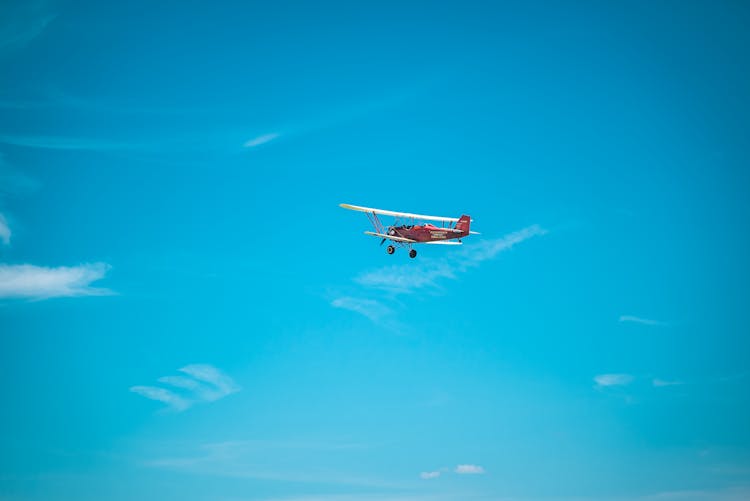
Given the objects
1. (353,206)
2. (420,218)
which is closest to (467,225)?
(420,218)

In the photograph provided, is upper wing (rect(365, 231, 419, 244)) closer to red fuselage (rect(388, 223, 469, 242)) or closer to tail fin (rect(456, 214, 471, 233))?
red fuselage (rect(388, 223, 469, 242))

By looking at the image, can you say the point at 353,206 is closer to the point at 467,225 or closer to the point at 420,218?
the point at 420,218

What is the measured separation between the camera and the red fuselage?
323 feet

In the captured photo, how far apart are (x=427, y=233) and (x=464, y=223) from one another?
5990 millimetres

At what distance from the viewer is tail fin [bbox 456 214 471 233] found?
98594 mm

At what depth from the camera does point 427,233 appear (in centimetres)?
9969

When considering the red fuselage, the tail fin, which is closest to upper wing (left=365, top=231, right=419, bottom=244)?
the red fuselage

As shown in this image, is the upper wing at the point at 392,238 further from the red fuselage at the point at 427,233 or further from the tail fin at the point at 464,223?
the tail fin at the point at 464,223

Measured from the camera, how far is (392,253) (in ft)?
337

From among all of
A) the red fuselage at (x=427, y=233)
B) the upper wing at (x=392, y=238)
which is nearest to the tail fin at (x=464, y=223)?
the red fuselage at (x=427, y=233)

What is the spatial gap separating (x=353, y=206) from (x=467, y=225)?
67.3 feet

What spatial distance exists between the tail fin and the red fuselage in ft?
1.95

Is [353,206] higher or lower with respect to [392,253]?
higher

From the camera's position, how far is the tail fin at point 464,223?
98.6 meters
